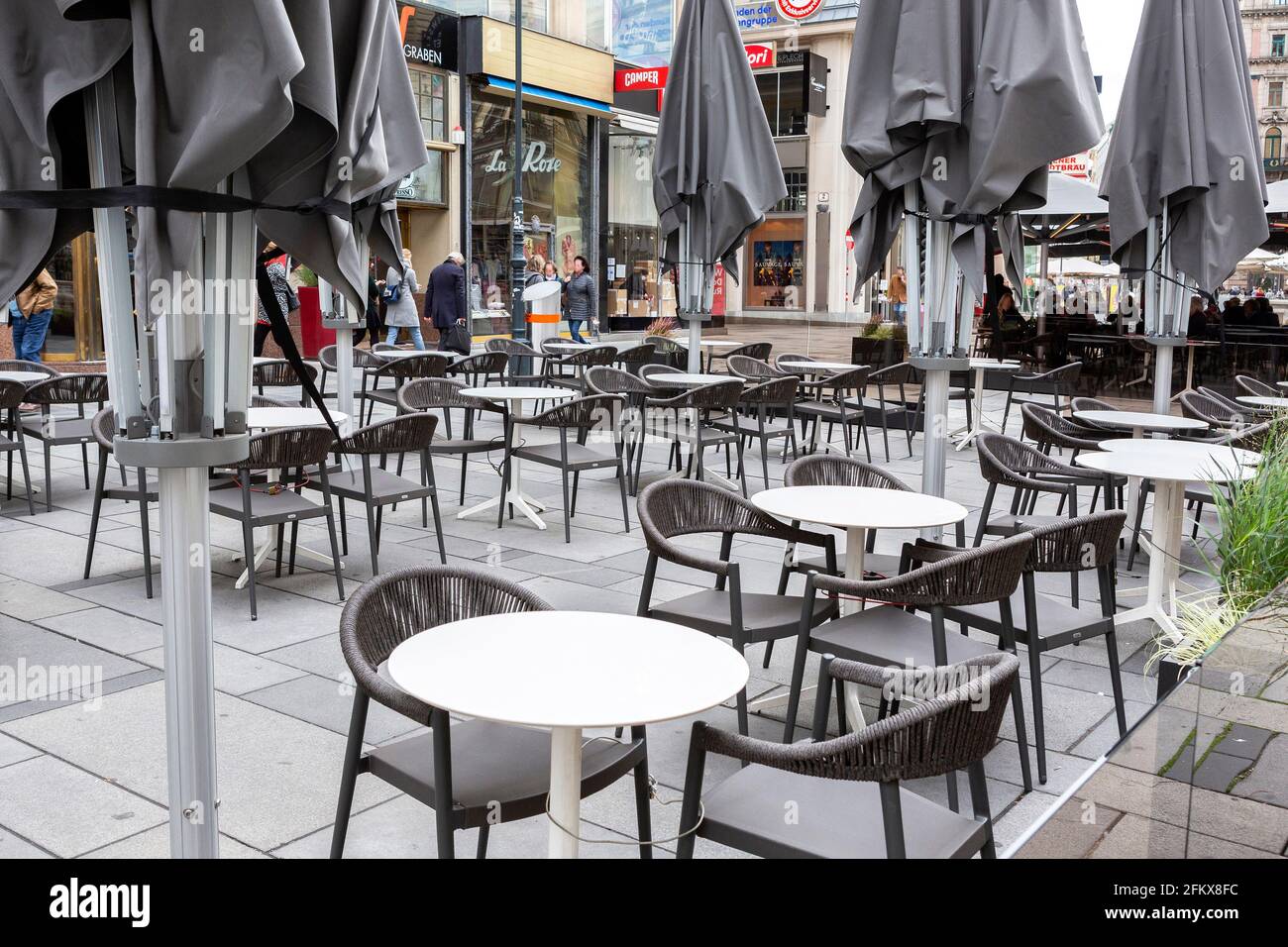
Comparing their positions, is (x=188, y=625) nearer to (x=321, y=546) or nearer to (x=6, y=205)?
(x=6, y=205)

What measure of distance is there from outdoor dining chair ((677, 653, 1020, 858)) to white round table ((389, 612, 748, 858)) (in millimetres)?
139

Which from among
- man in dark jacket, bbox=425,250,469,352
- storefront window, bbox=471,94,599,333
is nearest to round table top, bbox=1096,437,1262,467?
man in dark jacket, bbox=425,250,469,352

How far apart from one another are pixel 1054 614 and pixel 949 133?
7.37ft

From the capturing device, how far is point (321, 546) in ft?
22.1

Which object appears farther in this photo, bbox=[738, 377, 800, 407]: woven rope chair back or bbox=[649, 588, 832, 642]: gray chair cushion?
bbox=[738, 377, 800, 407]: woven rope chair back

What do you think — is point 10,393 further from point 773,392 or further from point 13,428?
point 773,392

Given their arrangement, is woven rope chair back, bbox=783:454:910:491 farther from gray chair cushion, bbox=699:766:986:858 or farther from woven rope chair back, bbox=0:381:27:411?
woven rope chair back, bbox=0:381:27:411

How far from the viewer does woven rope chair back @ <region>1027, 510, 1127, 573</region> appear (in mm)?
4016

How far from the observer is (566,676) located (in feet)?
7.98

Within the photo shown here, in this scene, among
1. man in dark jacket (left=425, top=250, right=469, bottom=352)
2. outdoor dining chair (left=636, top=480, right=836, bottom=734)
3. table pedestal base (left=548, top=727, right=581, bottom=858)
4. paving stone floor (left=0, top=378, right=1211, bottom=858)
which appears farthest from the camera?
man in dark jacket (left=425, top=250, right=469, bottom=352)

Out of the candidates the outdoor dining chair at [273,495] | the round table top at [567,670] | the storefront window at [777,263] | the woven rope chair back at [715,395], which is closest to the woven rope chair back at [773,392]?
the woven rope chair back at [715,395]

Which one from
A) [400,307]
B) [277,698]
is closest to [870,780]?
[277,698]
